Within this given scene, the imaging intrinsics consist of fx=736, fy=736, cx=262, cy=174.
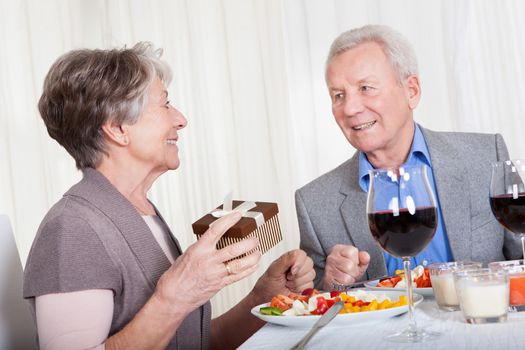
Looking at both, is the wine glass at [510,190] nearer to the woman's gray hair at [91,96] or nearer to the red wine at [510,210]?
the red wine at [510,210]

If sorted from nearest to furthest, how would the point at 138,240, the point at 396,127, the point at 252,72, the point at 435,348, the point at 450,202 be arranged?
the point at 435,348 < the point at 138,240 < the point at 450,202 < the point at 396,127 < the point at 252,72

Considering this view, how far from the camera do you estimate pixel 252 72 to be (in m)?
4.11

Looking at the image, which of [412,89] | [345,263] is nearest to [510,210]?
[345,263]

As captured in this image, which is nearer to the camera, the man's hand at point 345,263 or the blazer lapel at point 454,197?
the man's hand at point 345,263

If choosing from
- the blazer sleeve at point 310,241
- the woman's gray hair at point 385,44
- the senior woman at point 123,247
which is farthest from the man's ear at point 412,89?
the senior woman at point 123,247

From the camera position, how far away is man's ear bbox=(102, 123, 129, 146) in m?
1.85

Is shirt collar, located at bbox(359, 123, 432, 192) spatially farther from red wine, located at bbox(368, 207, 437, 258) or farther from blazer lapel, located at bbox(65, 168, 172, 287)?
red wine, located at bbox(368, 207, 437, 258)

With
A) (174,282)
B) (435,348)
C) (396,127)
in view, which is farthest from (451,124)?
(435,348)

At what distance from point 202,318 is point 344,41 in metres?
1.07

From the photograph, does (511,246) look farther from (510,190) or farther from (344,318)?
(344,318)

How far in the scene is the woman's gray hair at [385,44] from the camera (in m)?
2.45

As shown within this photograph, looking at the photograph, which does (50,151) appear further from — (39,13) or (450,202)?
(450,202)

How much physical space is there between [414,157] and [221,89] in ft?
6.42

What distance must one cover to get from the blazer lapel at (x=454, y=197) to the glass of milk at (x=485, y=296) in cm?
103
